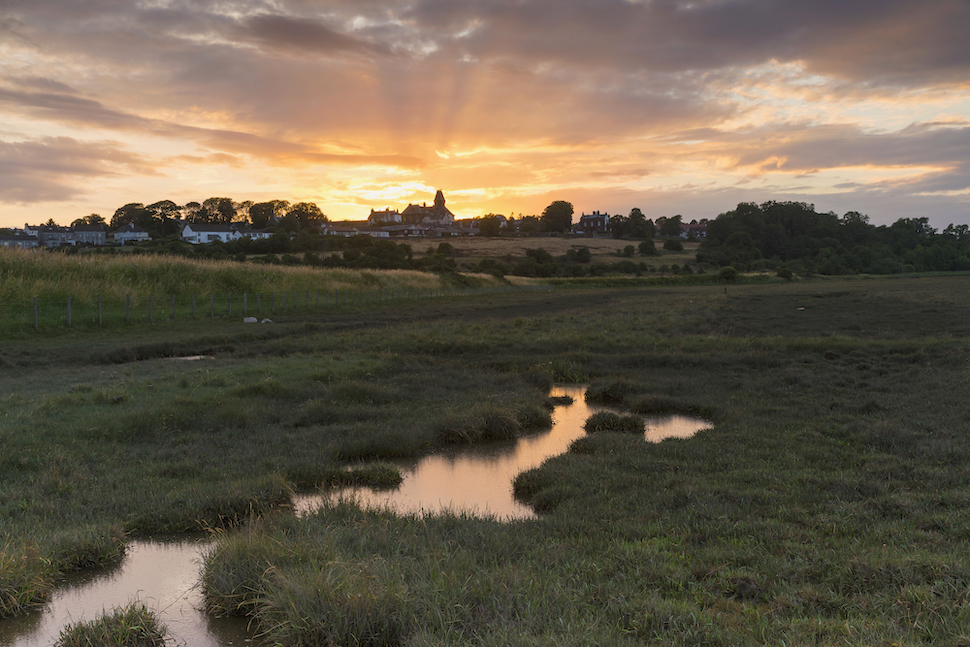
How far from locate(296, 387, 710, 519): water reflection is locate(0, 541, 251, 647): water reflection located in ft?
5.49

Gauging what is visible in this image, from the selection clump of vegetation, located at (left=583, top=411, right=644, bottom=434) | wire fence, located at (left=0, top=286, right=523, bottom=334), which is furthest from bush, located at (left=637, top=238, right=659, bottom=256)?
clump of vegetation, located at (left=583, top=411, right=644, bottom=434)

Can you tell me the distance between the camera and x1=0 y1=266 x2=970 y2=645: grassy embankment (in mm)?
4891

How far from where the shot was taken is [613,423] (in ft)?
44.0

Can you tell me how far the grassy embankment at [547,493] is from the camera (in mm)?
4891

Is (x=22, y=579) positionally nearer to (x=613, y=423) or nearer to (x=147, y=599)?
(x=147, y=599)

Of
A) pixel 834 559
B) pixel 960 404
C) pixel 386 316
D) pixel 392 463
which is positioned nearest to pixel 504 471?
pixel 392 463

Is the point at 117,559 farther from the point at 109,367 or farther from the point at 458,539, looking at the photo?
the point at 109,367

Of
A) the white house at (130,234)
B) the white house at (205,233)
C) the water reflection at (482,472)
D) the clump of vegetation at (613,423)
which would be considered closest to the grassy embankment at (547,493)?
the water reflection at (482,472)

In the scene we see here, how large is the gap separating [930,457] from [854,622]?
623 cm

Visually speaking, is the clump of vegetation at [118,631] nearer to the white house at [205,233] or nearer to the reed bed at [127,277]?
the reed bed at [127,277]

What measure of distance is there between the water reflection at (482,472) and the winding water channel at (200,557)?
0.05ft

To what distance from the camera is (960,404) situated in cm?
1268

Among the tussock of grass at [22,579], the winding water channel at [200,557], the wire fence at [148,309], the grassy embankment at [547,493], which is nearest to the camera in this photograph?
the grassy embankment at [547,493]

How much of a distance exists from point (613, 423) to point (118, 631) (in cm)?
1023
